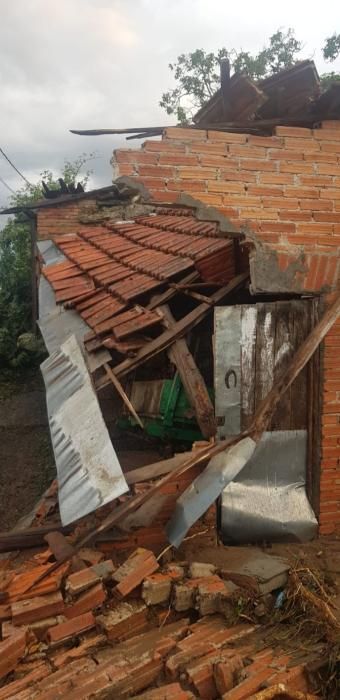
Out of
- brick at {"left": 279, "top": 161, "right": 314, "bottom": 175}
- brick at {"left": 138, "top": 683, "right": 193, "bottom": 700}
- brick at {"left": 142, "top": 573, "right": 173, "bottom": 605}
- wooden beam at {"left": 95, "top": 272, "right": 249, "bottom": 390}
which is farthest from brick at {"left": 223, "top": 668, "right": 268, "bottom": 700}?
brick at {"left": 279, "top": 161, "right": 314, "bottom": 175}

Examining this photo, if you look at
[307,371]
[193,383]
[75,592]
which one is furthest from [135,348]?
[75,592]

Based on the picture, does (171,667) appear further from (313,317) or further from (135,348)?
(313,317)

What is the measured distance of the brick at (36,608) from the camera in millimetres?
2998

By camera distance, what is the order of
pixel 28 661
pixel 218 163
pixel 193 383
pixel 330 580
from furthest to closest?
pixel 193 383 → pixel 218 163 → pixel 330 580 → pixel 28 661

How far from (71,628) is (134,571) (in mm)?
513

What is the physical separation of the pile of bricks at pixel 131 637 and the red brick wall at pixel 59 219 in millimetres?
8371

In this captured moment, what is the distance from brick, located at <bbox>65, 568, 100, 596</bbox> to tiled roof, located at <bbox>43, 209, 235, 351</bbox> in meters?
1.86

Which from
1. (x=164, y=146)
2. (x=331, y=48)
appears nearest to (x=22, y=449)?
(x=164, y=146)

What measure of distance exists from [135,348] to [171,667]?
249 centimetres

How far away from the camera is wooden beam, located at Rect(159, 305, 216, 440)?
13.9 ft

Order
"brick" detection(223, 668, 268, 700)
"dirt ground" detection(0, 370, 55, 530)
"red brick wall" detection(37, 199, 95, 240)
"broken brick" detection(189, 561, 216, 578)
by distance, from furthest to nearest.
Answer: "red brick wall" detection(37, 199, 95, 240) < "dirt ground" detection(0, 370, 55, 530) < "broken brick" detection(189, 561, 216, 578) < "brick" detection(223, 668, 268, 700)

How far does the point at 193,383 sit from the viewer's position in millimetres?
4391

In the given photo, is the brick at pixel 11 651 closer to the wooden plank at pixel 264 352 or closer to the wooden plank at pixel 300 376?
the wooden plank at pixel 264 352

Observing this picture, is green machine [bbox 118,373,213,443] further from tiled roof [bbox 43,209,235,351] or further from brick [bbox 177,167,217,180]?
brick [bbox 177,167,217,180]
